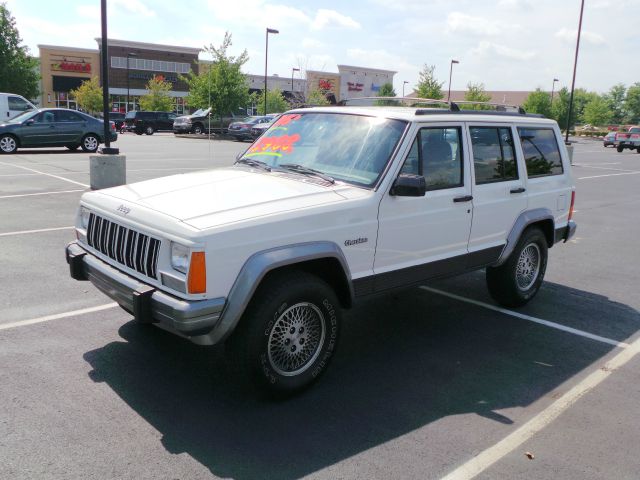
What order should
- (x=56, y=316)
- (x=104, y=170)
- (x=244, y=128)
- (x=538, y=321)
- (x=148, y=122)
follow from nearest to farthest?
(x=56, y=316) → (x=538, y=321) → (x=104, y=170) → (x=244, y=128) → (x=148, y=122)

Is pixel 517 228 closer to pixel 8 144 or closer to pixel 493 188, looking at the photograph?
pixel 493 188

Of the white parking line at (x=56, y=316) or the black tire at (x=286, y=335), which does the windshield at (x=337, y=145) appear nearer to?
the black tire at (x=286, y=335)

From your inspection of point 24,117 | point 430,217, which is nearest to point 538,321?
point 430,217

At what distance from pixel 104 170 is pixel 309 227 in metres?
9.91

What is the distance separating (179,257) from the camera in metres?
3.58

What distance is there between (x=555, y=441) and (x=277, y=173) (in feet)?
9.02

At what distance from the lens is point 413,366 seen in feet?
15.3

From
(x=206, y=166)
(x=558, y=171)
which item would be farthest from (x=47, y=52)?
(x=558, y=171)

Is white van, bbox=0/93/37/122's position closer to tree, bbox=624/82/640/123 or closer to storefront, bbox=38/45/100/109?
storefront, bbox=38/45/100/109

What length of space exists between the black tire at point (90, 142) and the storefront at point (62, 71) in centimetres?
5215

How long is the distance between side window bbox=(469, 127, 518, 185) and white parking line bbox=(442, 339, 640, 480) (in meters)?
1.85

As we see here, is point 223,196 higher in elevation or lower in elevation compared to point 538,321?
higher

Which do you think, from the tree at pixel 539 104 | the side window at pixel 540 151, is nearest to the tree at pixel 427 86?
the tree at pixel 539 104

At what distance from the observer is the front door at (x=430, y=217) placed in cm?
446
